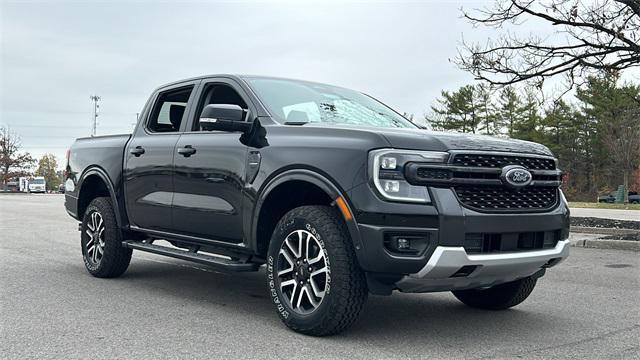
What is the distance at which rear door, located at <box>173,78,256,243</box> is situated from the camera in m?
4.97

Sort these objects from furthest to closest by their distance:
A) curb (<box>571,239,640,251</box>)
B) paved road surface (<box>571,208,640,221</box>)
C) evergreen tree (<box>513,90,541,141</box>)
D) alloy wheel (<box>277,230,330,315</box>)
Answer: evergreen tree (<box>513,90,541,141</box>)
paved road surface (<box>571,208,640,221</box>)
curb (<box>571,239,640,251</box>)
alloy wheel (<box>277,230,330,315</box>)

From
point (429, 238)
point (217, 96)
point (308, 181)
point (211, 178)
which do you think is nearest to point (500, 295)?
point (429, 238)

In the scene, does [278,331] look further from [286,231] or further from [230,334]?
[286,231]

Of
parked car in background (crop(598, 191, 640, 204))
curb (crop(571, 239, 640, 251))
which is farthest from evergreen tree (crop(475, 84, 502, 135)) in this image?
curb (crop(571, 239, 640, 251))

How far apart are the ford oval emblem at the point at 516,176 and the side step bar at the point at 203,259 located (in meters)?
1.97

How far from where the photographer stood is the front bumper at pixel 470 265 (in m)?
3.84

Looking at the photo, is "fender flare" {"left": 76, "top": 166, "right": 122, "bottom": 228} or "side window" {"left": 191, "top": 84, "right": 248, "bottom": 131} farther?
"fender flare" {"left": 76, "top": 166, "right": 122, "bottom": 228}

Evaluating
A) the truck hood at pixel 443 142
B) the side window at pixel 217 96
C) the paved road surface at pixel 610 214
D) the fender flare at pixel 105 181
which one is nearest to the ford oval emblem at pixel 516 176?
the truck hood at pixel 443 142

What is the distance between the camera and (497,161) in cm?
418

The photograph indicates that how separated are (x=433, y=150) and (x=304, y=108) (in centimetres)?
155

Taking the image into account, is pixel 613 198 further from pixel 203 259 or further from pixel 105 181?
pixel 203 259

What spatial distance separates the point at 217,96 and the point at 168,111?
0.96m

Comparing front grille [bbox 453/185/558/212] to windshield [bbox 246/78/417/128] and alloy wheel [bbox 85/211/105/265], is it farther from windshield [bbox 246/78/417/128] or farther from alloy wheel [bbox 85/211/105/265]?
alloy wheel [bbox 85/211/105/265]

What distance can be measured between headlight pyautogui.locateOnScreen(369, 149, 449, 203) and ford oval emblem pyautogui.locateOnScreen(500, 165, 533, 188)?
46 centimetres
